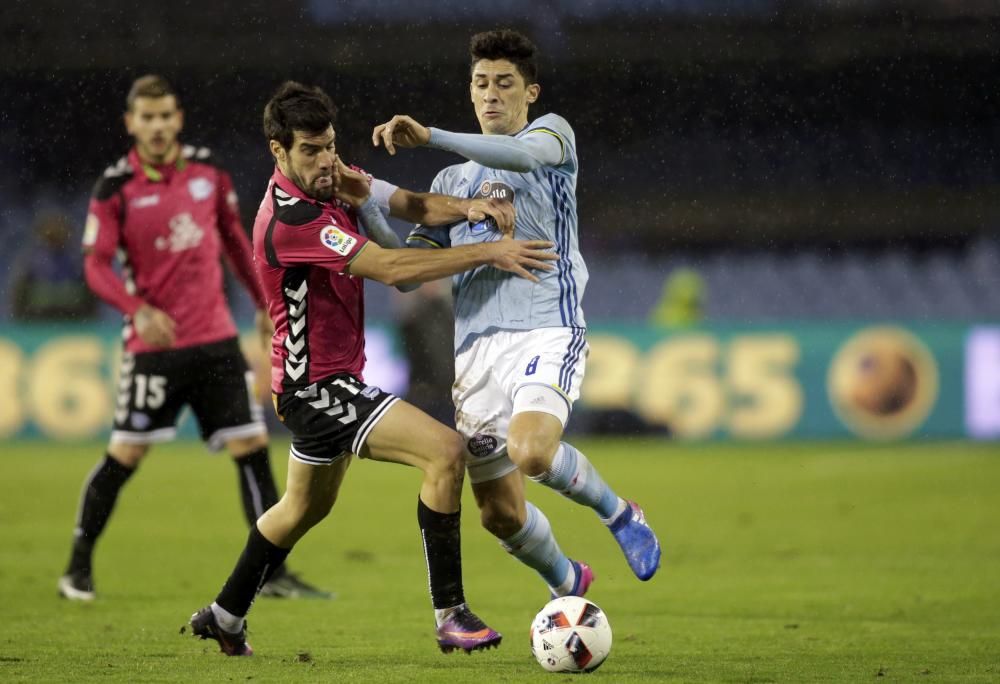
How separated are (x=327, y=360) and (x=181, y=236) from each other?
2225 mm

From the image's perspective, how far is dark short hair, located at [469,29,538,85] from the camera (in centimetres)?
523

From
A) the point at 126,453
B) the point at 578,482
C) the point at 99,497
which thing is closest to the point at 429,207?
the point at 578,482

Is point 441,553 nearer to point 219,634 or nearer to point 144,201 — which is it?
point 219,634

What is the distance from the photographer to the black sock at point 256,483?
673cm

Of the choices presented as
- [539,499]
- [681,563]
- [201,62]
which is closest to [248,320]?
[201,62]

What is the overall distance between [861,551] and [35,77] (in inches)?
242

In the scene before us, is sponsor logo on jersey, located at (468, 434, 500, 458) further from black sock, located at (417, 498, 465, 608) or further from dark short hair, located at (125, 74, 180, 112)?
dark short hair, located at (125, 74, 180, 112)

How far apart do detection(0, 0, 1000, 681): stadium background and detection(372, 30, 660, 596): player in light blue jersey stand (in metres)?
0.53

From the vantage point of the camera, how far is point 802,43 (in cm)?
1405

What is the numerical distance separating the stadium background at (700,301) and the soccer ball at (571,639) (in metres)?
0.14

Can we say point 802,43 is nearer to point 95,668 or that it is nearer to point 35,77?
point 35,77

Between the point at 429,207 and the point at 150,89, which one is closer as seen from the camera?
the point at 429,207

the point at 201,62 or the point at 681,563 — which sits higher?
the point at 201,62

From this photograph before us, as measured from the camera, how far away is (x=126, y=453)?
6.84 metres
